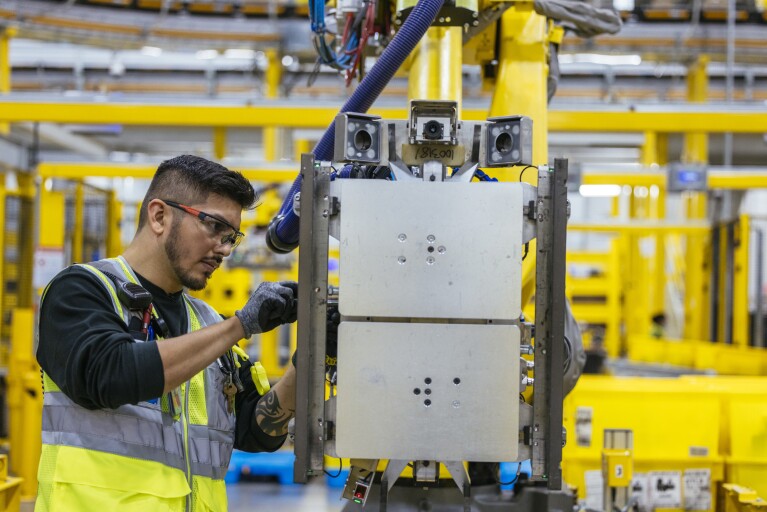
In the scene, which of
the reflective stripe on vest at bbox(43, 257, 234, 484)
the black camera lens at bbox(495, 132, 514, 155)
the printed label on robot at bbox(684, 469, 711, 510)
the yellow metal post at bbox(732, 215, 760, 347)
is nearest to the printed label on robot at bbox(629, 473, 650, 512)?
the printed label on robot at bbox(684, 469, 711, 510)

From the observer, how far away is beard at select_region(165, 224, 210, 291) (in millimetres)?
2143

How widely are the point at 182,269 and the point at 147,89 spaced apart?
12035 mm

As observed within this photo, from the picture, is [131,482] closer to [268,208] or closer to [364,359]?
[364,359]

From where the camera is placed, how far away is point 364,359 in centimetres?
185

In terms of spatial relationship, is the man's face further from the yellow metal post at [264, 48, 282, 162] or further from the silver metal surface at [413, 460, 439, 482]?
the yellow metal post at [264, 48, 282, 162]

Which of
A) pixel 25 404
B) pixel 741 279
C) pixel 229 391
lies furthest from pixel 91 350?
pixel 741 279

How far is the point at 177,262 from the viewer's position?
2156mm

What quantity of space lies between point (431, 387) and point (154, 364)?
61 centimetres

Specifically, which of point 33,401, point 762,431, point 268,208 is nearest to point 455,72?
point 762,431

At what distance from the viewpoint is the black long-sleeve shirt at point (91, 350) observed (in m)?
1.84

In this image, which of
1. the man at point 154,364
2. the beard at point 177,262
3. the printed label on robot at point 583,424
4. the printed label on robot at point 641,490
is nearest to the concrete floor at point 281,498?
the printed label on robot at point 583,424

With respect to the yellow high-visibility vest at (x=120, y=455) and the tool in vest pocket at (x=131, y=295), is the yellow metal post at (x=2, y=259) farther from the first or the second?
the tool in vest pocket at (x=131, y=295)

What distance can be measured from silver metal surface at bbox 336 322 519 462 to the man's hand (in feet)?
0.72

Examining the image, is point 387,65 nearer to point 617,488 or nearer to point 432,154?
point 432,154
